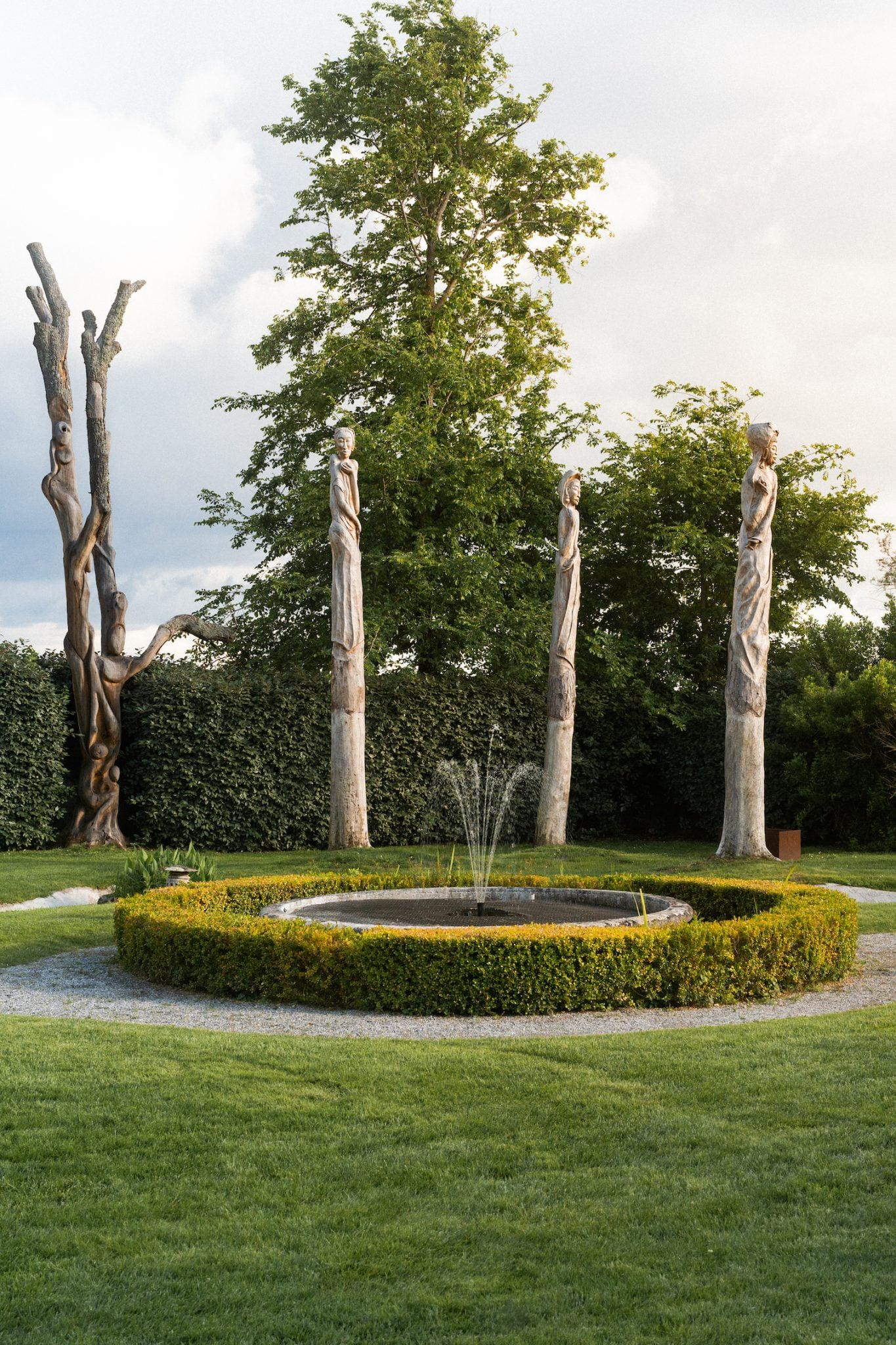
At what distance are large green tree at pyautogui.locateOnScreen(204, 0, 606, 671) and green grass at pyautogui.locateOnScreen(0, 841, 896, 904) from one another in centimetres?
483

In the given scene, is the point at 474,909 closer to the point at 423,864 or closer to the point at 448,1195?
the point at 423,864

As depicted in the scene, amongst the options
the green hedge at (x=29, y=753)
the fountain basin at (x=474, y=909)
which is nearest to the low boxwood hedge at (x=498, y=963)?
the fountain basin at (x=474, y=909)

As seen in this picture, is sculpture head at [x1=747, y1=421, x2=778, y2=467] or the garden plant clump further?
sculpture head at [x1=747, y1=421, x2=778, y2=467]

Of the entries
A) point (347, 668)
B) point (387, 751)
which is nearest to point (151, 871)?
point (347, 668)

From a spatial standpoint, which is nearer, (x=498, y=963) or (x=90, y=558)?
(x=498, y=963)

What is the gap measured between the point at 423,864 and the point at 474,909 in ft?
12.8

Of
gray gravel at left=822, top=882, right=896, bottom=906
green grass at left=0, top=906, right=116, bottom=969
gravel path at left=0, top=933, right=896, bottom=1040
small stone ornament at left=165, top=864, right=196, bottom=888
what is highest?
small stone ornament at left=165, top=864, right=196, bottom=888

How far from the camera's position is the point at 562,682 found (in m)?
16.2

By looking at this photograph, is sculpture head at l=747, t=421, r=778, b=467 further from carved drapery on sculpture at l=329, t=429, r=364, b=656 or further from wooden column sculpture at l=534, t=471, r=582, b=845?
carved drapery on sculpture at l=329, t=429, r=364, b=656

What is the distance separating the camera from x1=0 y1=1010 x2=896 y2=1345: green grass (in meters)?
2.92

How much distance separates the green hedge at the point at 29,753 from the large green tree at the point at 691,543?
32.9 ft

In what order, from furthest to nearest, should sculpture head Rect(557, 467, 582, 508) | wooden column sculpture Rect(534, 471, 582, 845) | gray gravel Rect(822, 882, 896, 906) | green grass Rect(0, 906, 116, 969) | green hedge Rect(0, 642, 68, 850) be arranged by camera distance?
1. sculpture head Rect(557, 467, 582, 508)
2. wooden column sculpture Rect(534, 471, 582, 845)
3. green hedge Rect(0, 642, 68, 850)
4. gray gravel Rect(822, 882, 896, 906)
5. green grass Rect(0, 906, 116, 969)

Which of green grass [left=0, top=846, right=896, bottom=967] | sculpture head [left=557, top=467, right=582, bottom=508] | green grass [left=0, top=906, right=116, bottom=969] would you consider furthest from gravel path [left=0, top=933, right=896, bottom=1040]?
sculpture head [left=557, top=467, right=582, bottom=508]

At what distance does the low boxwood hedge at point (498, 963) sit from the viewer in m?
6.71
